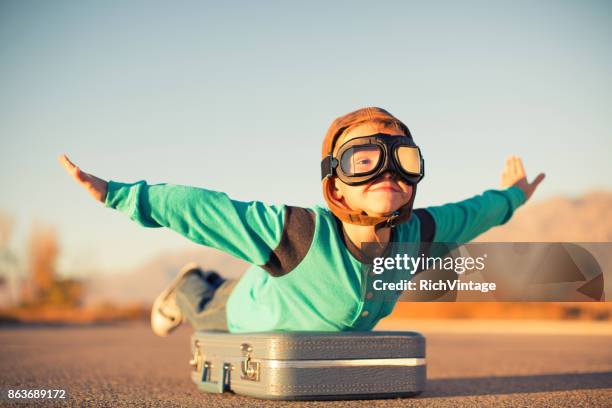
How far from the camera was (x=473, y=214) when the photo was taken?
11.5ft

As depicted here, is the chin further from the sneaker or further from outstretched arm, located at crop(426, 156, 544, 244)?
the sneaker

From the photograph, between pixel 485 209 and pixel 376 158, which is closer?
pixel 376 158

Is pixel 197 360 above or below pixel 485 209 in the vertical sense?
below

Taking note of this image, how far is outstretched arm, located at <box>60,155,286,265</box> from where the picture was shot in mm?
2709

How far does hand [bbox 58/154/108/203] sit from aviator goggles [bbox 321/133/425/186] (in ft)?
3.25

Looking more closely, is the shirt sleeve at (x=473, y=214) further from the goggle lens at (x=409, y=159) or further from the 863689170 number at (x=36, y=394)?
the 863689170 number at (x=36, y=394)

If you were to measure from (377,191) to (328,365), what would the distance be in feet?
2.48

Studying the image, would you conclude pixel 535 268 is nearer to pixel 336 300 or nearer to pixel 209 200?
pixel 336 300

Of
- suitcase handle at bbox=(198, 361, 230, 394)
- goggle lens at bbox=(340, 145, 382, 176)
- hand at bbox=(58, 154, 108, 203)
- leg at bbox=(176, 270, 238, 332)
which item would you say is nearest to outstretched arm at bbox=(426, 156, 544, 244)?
goggle lens at bbox=(340, 145, 382, 176)

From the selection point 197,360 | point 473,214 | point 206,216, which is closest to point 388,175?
point 206,216

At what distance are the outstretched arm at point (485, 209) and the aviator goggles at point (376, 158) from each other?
26.1 inches

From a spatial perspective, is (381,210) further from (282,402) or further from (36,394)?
(36,394)

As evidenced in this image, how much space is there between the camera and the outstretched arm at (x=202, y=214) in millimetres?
2709

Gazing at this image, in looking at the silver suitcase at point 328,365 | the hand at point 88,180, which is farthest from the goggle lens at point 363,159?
the hand at point 88,180
